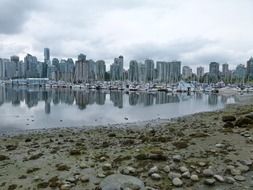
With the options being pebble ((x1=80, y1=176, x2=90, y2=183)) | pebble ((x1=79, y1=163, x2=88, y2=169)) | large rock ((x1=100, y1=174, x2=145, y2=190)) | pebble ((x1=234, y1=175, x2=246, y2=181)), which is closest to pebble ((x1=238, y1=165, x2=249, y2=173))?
pebble ((x1=234, y1=175, x2=246, y2=181))

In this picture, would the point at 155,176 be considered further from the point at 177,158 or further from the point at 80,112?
the point at 80,112

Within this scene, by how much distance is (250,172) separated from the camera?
13.1 m

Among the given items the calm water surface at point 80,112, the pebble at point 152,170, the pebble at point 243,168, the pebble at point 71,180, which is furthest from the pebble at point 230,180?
the calm water surface at point 80,112

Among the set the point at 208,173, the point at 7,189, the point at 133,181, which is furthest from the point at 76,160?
the point at 208,173

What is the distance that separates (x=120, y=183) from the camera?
1149cm

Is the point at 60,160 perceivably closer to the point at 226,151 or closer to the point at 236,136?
the point at 226,151

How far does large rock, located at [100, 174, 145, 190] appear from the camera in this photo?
448 inches

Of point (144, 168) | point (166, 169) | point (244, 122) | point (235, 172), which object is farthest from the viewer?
point (244, 122)

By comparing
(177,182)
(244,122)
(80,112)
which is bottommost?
(80,112)

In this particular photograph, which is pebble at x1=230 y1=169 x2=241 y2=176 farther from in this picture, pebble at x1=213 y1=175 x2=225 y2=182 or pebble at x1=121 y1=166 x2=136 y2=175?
pebble at x1=121 y1=166 x2=136 y2=175

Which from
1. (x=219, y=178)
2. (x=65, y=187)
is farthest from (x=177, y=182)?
(x=65, y=187)

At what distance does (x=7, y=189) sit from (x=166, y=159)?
7255mm

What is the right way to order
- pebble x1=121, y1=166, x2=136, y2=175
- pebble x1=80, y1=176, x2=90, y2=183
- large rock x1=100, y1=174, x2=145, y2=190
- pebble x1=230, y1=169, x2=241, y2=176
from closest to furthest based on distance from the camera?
1. large rock x1=100, y1=174, x2=145, y2=190
2. pebble x1=230, y1=169, x2=241, y2=176
3. pebble x1=80, y1=176, x2=90, y2=183
4. pebble x1=121, y1=166, x2=136, y2=175

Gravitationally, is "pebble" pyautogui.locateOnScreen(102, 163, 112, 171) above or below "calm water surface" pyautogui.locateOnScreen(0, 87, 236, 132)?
above
